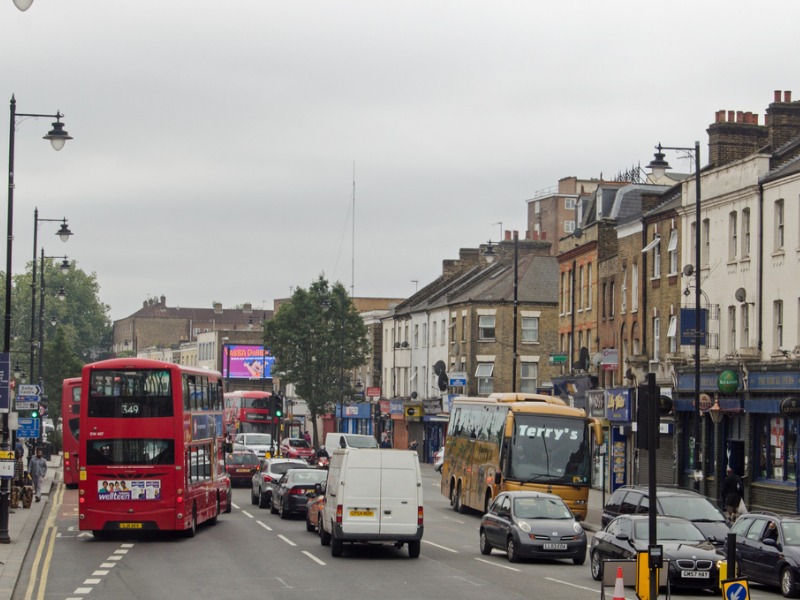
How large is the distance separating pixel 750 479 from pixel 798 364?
549cm

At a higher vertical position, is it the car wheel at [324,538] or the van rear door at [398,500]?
the van rear door at [398,500]

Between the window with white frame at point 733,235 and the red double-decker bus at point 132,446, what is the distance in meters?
21.2

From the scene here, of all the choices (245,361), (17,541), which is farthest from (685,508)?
(245,361)

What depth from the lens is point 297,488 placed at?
38531mm

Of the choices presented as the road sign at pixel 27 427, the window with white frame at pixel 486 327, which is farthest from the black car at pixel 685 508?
the window with white frame at pixel 486 327

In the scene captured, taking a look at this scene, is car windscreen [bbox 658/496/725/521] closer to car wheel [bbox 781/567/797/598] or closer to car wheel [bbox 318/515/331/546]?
car wheel [bbox 781/567/797/598]

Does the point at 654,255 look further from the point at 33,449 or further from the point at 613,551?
the point at 613,551

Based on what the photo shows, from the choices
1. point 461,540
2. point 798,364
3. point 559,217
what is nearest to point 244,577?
point 461,540

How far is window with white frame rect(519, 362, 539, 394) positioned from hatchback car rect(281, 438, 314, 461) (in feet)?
46.6

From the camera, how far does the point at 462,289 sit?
86875mm

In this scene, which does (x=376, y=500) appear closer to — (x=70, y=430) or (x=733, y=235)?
(x=733, y=235)

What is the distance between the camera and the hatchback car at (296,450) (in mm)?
68688

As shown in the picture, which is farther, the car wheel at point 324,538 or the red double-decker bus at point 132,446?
the red double-decker bus at point 132,446

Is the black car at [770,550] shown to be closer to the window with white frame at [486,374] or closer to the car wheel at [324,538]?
the car wheel at [324,538]
